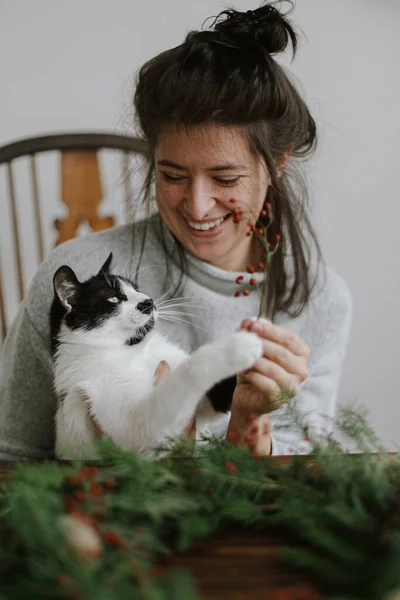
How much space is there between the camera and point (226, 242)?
2.98 feet

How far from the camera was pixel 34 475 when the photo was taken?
0.45 meters

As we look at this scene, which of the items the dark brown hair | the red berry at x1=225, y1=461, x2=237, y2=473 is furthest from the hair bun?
the red berry at x1=225, y1=461, x2=237, y2=473

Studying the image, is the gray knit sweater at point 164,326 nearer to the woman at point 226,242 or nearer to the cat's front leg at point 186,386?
the woman at point 226,242

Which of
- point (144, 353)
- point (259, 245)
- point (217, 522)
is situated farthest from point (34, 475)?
point (259, 245)

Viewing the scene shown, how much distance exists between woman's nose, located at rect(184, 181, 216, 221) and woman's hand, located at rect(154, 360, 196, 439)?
205mm

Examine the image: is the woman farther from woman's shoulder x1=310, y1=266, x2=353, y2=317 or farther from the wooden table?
the wooden table

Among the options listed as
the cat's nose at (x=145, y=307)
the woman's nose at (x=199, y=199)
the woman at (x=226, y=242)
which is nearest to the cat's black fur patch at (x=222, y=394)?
the woman at (x=226, y=242)

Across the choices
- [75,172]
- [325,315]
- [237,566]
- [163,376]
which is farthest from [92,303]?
[75,172]

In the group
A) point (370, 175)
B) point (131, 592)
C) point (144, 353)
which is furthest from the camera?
point (370, 175)

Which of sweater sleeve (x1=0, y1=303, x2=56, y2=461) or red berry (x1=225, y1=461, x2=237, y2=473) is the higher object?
red berry (x1=225, y1=461, x2=237, y2=473)

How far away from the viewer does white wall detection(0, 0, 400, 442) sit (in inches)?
50.3

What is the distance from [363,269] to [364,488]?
1.09m

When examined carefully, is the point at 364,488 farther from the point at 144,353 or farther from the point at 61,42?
the point at 61,42

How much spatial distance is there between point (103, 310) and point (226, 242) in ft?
0.89
